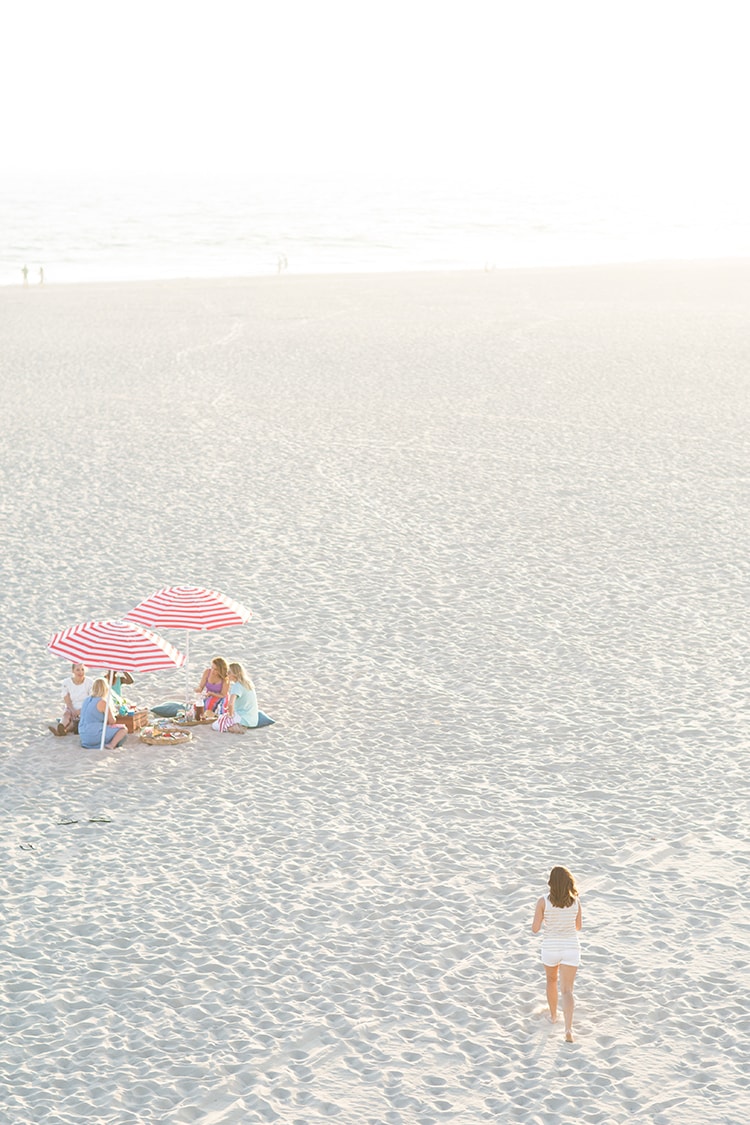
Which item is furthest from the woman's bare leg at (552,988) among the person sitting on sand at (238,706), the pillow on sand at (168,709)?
the pillow on sand at (168,709)

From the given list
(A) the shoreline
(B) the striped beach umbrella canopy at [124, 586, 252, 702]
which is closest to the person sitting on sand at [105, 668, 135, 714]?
(B) the striped beach umbrella canopy at [124, 586, 252, 702]

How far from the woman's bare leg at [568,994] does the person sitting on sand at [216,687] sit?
5.22 meters

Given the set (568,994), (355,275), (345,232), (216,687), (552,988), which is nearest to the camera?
(568,994)

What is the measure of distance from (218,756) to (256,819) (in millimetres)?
1361

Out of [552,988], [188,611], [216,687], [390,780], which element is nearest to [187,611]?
[188,611]

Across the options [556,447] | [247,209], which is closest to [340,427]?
[556,447]

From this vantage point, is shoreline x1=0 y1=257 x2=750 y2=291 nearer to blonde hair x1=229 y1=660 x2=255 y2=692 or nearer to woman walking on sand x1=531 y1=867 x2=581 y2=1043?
blonde hair x1=229 y1=660 x2=255 y2=692

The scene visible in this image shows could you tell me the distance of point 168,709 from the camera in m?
12.6

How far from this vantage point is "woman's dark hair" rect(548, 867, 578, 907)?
781cm

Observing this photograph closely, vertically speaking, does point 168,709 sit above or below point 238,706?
below

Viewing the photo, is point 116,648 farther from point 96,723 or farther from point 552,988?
point 552,988

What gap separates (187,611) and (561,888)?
5940 millimetres

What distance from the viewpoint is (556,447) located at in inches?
907

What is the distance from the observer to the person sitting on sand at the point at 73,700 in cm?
1205
